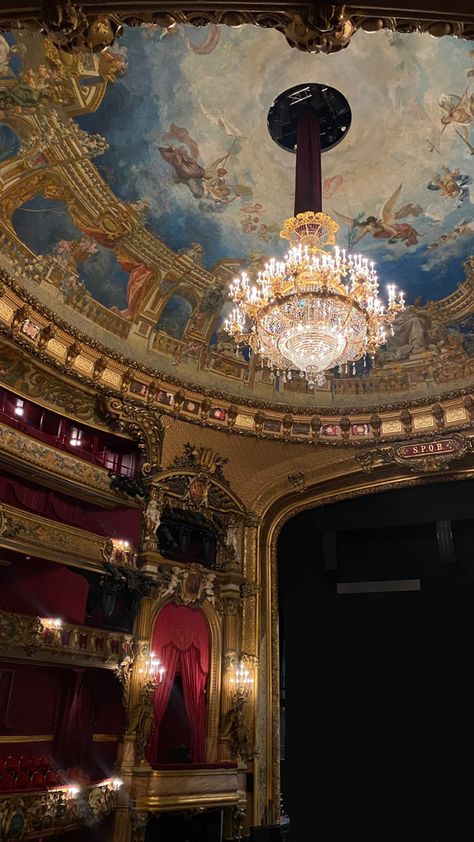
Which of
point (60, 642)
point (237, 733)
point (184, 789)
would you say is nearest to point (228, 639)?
point (237, 733)

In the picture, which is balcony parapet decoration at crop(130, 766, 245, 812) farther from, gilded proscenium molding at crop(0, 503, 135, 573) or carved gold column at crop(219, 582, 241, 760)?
gilded proscenium molding at crop(0, 503, 135, 573)

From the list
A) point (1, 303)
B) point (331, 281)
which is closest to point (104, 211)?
point (1, 303)

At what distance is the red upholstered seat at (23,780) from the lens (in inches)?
339

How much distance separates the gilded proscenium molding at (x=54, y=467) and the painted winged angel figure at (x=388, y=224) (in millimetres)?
6991

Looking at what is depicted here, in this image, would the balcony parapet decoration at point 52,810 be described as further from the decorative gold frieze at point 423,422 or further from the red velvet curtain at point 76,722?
the decorative gold frieze at point 423,422

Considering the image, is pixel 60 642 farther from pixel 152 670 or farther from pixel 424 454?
pixel 424 454

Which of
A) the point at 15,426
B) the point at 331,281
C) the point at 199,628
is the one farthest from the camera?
the point at 199,628

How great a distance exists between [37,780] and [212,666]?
4.21 metres

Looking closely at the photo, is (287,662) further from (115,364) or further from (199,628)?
(115,364)

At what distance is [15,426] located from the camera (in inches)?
440

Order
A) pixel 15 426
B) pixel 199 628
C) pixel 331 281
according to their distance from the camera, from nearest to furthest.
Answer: pixel 331 281
pixel 15 426
pixel 199 628

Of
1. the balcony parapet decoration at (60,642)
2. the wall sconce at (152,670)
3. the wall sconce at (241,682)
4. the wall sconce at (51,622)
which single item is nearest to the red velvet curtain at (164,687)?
the wall sconce at (152,670)

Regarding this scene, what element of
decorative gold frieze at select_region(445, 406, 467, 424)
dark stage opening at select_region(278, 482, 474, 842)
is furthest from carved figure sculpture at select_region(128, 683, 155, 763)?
decorative gold frieze at select_region(445, 406, 467, 424)

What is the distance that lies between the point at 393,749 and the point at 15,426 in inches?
391
